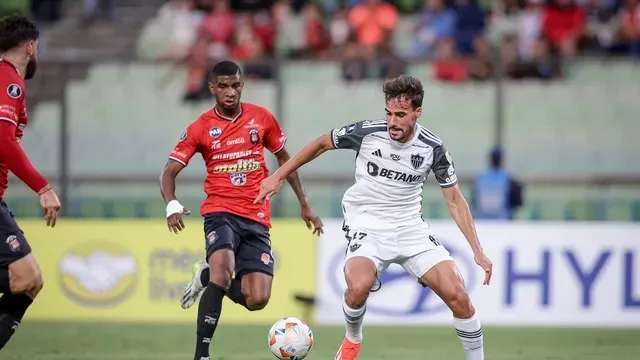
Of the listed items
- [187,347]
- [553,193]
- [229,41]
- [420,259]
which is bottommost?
[187,347]

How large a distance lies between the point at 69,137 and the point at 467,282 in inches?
212

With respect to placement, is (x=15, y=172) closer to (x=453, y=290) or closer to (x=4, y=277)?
(x=4, y=277)

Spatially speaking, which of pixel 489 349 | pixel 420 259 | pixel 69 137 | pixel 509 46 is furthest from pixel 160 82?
pixel 420 259

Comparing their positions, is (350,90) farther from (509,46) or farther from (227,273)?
(227,273)

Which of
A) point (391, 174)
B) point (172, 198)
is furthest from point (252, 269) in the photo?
point (391, 174)

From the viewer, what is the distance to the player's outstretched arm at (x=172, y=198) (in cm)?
896

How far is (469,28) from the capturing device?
1691cm

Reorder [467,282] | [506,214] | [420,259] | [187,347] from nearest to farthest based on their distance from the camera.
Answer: [420,259] < [187,347] < [467,282] < [506,214]

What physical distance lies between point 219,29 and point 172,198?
8196 millimetres

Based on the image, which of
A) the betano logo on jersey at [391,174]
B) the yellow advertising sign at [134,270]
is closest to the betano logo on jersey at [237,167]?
the betano logo on jersey at [391,174]

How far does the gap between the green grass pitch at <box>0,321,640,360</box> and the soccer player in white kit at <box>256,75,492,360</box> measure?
1.98 m

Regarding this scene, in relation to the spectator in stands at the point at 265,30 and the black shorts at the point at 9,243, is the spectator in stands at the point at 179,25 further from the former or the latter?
the black shorts at the point at 9,243

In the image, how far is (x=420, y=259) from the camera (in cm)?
885

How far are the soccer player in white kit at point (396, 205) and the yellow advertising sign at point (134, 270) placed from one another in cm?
495
